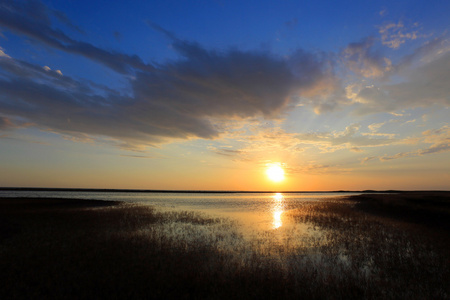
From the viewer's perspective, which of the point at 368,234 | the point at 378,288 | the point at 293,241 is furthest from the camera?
the point at 368,234

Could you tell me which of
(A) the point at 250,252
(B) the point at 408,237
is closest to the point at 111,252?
(A) the point at 250,252

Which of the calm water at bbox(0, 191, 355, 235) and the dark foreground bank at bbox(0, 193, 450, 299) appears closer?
the dark foreground bank at bbox(0, 193, 450, 299)

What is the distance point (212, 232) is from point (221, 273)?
428 inches

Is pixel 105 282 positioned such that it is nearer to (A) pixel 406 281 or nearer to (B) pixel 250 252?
Result: (B) pixel 250 252

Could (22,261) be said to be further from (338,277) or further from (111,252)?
(338,277)

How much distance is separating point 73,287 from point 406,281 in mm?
14051

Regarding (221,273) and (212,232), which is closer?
(221,273)

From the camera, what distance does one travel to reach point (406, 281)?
10266 millimetres

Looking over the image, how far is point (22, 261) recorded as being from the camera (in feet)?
38.2

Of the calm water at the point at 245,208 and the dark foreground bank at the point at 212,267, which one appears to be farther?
the calm water at the point at 245,208

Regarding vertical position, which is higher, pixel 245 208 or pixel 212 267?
pixel 245 208

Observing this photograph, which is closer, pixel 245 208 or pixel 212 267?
pixel 212 267

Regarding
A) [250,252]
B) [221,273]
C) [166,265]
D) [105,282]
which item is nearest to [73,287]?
[105,282]

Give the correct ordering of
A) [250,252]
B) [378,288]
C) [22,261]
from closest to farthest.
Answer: [378,288]
[22,261]
[250,252]
